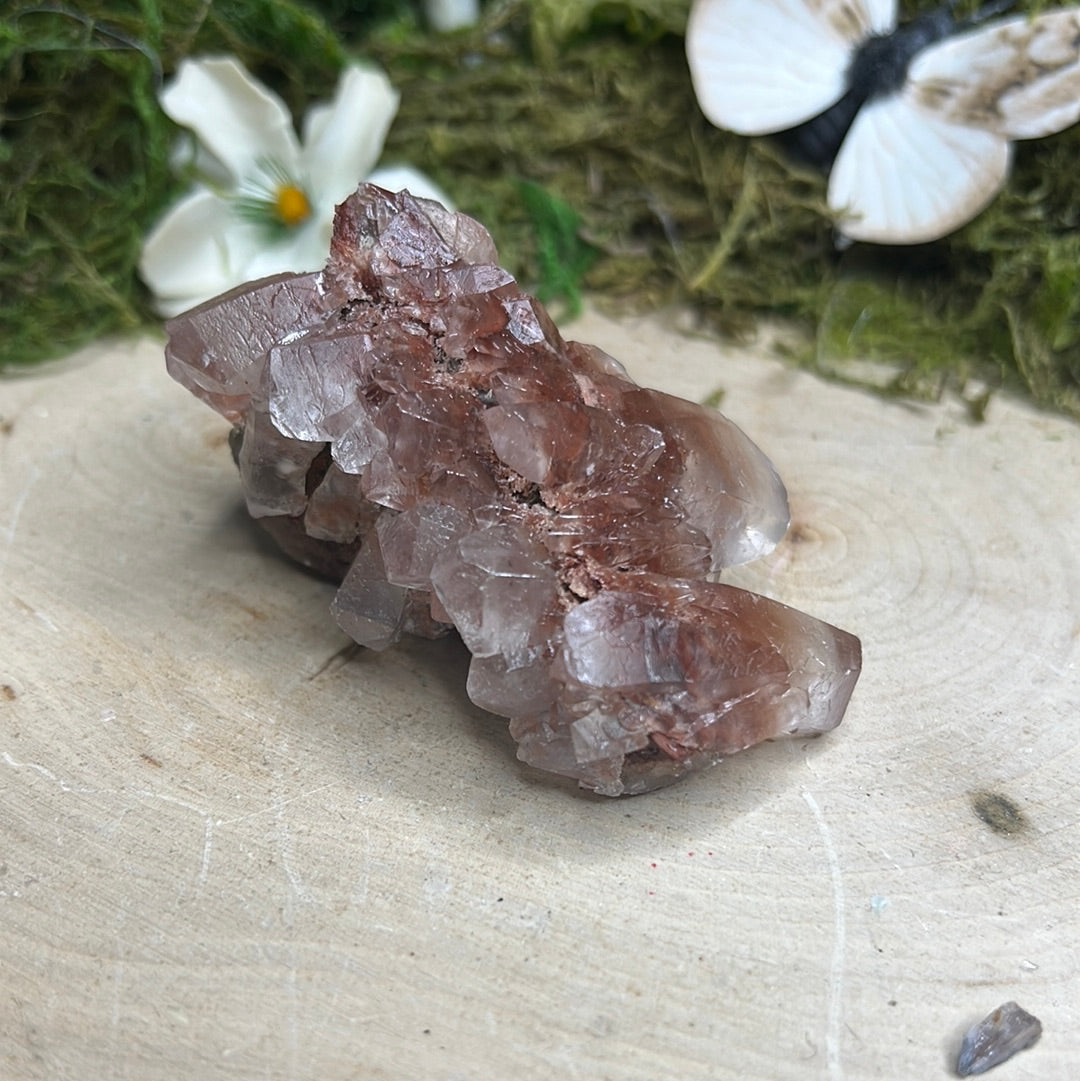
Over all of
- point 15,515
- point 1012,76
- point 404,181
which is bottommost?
point 15,515

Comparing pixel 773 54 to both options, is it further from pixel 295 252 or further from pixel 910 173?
pixel 295 252

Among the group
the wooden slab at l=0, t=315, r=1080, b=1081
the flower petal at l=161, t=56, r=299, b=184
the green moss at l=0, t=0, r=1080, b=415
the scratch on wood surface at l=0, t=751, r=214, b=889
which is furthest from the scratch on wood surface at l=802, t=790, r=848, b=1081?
the flower petal at l=161, t=56, r=299, b=184

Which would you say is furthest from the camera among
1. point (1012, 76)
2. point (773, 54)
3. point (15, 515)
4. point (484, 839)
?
point (773, 54)

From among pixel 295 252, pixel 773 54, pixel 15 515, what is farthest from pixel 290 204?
pixel 773 54

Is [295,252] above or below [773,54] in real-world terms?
below

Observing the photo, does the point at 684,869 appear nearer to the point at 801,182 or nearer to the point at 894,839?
the point at 894,839

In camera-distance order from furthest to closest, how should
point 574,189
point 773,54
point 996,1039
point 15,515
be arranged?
point 574,189 → point 773,54 → point 15,515 → point 996,1039

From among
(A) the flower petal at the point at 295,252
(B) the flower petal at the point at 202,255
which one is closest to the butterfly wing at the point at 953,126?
(A) the flower petal at the point at 295,252

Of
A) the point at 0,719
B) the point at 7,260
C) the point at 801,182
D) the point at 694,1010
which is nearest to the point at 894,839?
the point at 694,1010
